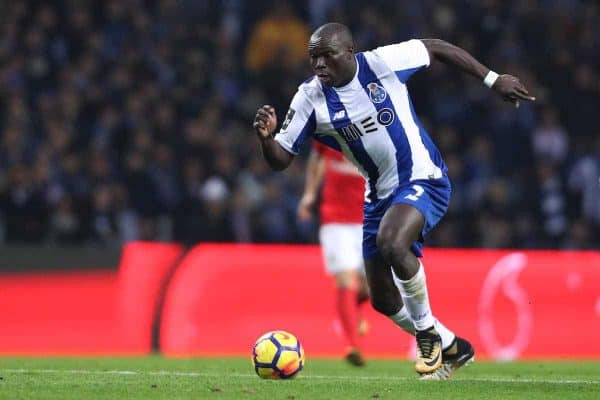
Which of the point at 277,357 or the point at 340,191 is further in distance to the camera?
the point at 340,191

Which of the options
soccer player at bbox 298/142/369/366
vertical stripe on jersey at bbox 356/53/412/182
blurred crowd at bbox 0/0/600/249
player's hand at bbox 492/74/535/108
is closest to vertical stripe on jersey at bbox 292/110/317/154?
vertical stripe on jersey at bbox 356/53/412/182

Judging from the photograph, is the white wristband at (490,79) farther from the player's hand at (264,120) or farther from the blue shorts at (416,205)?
the player's hand at (264,120)

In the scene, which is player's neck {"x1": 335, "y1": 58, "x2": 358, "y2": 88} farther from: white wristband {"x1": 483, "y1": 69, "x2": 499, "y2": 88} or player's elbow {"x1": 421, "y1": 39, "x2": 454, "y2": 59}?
white wristband {"x1": 483, "y1": 69, "x2": 499, "y2": 88}

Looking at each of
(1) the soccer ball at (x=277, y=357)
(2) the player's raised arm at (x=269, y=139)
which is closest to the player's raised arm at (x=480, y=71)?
(2) the player's raised arm at (x=269, y=139)

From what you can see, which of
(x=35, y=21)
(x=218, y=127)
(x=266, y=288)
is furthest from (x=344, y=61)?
(x=35, y=21)

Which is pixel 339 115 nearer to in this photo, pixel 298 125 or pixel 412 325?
pixel 298 125

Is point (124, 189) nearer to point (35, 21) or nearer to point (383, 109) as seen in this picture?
point (35, 21)

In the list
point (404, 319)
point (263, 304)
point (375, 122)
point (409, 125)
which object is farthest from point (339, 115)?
point (263, 304)

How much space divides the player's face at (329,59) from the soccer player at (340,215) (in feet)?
11.1

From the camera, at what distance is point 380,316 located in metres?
13.7

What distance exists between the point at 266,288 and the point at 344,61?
18.0 ft

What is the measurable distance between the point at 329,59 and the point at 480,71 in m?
0.99

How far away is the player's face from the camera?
839cm

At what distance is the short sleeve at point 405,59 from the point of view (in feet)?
28.2
